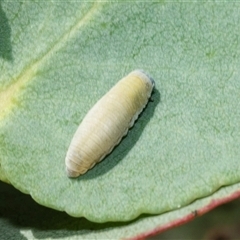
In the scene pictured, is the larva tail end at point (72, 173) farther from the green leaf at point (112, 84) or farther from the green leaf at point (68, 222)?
the green leaf at point (68, 222)

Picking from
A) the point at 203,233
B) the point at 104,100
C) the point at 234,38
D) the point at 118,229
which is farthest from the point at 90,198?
the point at 203,233

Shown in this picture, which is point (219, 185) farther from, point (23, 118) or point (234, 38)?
point (23, 118)

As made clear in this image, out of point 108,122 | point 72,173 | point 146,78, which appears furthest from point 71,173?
point 146,78

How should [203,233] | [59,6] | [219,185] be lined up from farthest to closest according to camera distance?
[203,233] < [59,6] < [219,185]

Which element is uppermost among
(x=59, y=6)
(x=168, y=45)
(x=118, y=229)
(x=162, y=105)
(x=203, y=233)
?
(x=59, y=6)

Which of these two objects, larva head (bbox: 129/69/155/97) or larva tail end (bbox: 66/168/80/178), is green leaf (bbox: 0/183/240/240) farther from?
larva head (bbox: 129/69/155/97)

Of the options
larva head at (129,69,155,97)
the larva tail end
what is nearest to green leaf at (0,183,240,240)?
the larva tail end

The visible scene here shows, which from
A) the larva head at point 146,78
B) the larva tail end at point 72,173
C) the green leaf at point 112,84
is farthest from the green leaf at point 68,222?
the larva head at point 146,78
